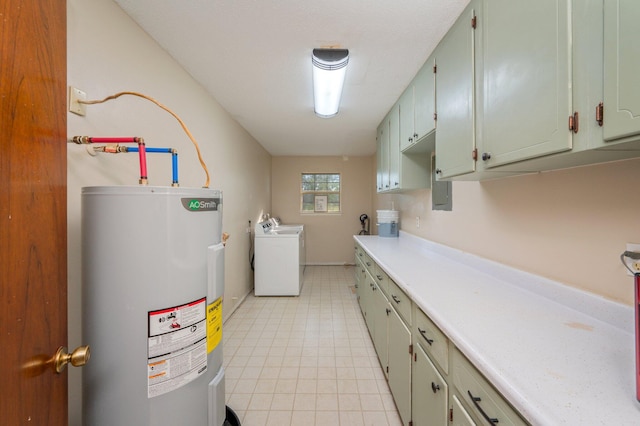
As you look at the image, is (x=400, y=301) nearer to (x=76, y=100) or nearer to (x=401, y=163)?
(x=401, y=163)

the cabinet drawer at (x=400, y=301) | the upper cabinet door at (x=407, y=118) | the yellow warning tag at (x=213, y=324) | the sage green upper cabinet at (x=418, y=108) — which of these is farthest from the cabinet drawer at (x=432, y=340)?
the upper cabinet door at (x=407, y=118)

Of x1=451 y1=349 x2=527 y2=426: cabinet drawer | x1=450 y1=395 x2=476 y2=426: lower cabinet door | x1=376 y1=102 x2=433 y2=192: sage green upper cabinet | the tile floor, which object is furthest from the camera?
x1=376 y1=102 x2=433 y2=192: sage green upper cabinet

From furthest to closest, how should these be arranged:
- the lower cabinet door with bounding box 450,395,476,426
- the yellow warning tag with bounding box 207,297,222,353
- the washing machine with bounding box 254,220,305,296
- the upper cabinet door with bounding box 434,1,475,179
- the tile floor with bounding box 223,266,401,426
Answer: the washing machine with bounding box 254,220,305,296 < the tile floor with bounding box 223,266,401,426 < the upper cabinet door with bounding box 434,1,475,179 < the yellow warning tag with bounding box 207,297,222,353 < the lower cabinet door with bounding box 450,395,476,426

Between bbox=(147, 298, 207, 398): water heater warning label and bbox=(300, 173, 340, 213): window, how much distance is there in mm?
4840

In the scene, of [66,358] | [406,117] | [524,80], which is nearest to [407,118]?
[406,117]

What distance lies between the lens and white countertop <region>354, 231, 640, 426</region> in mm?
589

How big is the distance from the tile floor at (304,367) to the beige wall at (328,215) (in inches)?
89.6

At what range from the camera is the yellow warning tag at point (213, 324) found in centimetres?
107

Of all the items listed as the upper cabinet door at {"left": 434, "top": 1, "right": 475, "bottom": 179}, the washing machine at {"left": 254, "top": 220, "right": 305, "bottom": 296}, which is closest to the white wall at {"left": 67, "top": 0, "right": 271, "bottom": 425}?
the washing machine at {"left": 254, "top": 220, "right": 305, "bottom": 296}

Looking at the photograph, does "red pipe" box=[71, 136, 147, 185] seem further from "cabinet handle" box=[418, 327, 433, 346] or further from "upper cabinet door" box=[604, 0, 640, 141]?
"upper cabinet door" box=[604, 0, 640, 141]

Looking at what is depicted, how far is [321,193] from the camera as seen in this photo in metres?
5.84

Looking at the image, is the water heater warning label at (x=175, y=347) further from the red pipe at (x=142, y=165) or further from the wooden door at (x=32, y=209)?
the red pipe at (x=142, y=165)

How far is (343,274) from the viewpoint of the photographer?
504 centimetres

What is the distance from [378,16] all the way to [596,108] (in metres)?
1.21
